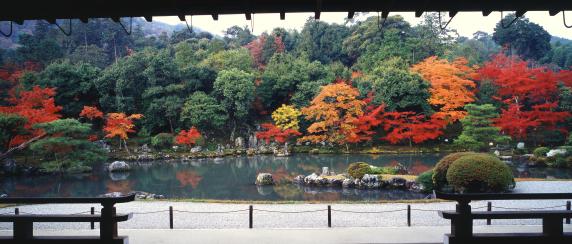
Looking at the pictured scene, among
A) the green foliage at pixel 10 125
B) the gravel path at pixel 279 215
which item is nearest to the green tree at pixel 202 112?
the green foliage at pixel 10 125

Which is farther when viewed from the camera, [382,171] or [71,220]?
[382,171]

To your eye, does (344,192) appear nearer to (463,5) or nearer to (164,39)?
(463,5)

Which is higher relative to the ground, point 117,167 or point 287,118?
point 287,118

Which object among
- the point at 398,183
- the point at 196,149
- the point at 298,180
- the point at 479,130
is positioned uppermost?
the point at 479,130

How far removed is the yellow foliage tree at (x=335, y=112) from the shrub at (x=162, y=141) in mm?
7809

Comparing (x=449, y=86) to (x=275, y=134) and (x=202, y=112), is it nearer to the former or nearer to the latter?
(x=275, y=134)

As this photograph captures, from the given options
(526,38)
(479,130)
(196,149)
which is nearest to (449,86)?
(479,130)

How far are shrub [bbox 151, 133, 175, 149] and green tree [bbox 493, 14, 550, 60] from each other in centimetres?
2748

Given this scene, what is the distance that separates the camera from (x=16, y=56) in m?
31.5

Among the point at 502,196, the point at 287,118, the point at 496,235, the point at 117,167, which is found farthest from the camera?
the point at 287,118

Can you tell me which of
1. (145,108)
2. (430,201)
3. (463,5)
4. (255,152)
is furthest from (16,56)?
(463,5)

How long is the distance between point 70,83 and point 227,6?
24.7m

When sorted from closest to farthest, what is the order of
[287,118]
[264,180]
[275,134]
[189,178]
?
1. [264,180]
2. [189,178]
3. [275,134]
4. [287,118]

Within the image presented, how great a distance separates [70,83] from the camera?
85.0ft
